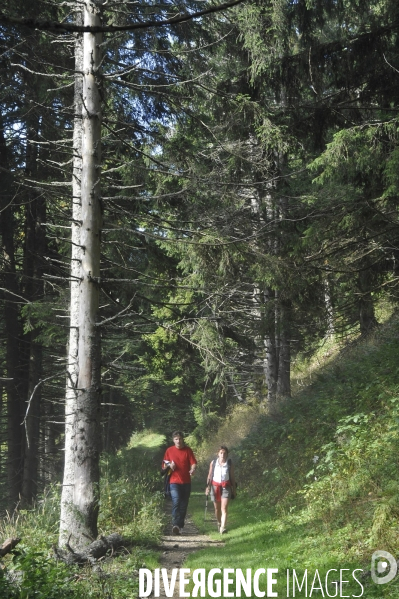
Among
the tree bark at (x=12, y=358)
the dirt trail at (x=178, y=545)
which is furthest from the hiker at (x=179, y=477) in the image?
the tree bark at (x=12, y=358)

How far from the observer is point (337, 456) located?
10195 mm

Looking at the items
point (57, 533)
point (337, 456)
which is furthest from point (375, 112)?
point (57, 533)

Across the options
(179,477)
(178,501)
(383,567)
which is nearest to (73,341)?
(179,477)

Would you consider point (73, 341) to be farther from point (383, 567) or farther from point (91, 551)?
point (383, 567)

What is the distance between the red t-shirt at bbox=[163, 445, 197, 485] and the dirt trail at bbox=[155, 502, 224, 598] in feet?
3.43

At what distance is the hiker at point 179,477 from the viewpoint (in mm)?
11906

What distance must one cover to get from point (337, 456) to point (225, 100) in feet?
26.3

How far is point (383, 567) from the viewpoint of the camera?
6418 mm

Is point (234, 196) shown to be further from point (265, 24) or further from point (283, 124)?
point (265, 24)

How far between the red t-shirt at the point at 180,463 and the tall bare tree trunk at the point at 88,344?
10.4 feet

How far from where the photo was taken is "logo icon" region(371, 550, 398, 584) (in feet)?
20.3

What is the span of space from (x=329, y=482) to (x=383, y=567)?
3154mm

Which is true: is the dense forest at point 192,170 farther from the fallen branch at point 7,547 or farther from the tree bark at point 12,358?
the fallen branch at point 7,547

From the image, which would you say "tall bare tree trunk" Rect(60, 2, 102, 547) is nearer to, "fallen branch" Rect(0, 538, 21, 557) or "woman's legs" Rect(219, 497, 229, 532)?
"fallen branch" Rect(0, 538, 21, 557)
